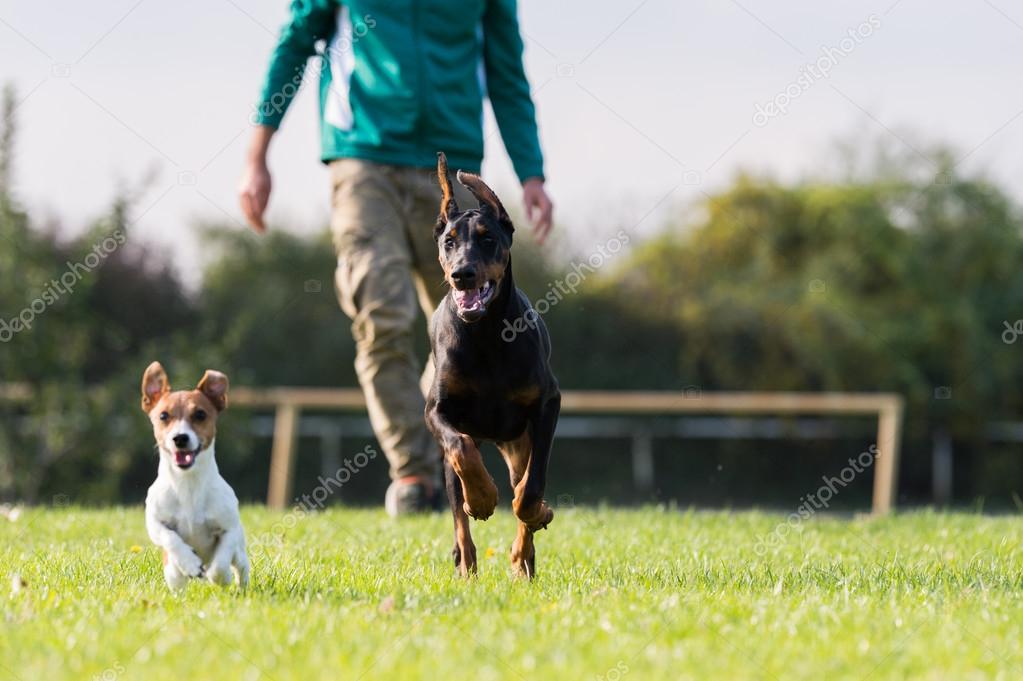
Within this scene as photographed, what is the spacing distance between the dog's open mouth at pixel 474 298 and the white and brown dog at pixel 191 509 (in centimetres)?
91

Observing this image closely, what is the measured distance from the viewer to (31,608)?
11.0 feet

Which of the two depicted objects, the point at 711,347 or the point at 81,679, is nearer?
the point at 81,679

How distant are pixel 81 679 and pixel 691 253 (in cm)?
1290

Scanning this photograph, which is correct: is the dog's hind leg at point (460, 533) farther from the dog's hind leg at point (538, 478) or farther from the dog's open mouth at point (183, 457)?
the dog's open mouth at point (183, 457)

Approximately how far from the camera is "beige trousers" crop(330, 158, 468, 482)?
19.5 feet

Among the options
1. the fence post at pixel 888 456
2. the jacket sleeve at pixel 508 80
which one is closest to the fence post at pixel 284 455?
the fence post at pixel 888 456

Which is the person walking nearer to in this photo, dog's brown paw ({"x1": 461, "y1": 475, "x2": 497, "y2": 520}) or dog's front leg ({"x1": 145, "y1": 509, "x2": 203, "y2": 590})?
dog's brown paw ({"x1": 461, "y1": 475, "x2": 497, "y2": 520})

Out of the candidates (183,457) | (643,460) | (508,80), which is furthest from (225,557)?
(643,460)

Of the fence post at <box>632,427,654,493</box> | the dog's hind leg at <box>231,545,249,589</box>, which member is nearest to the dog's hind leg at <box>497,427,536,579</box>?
the dog's hind leg at <box>231,545,249,589</box>

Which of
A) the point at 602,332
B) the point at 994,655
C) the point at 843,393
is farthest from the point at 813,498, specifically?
the point at 994,655

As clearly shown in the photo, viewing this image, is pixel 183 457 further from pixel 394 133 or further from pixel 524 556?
pixel 394 133

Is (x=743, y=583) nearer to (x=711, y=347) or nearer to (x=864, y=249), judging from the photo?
(x=711, y=347)

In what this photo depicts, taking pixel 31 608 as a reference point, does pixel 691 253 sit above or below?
above

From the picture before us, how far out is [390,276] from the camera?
5.92 metres
